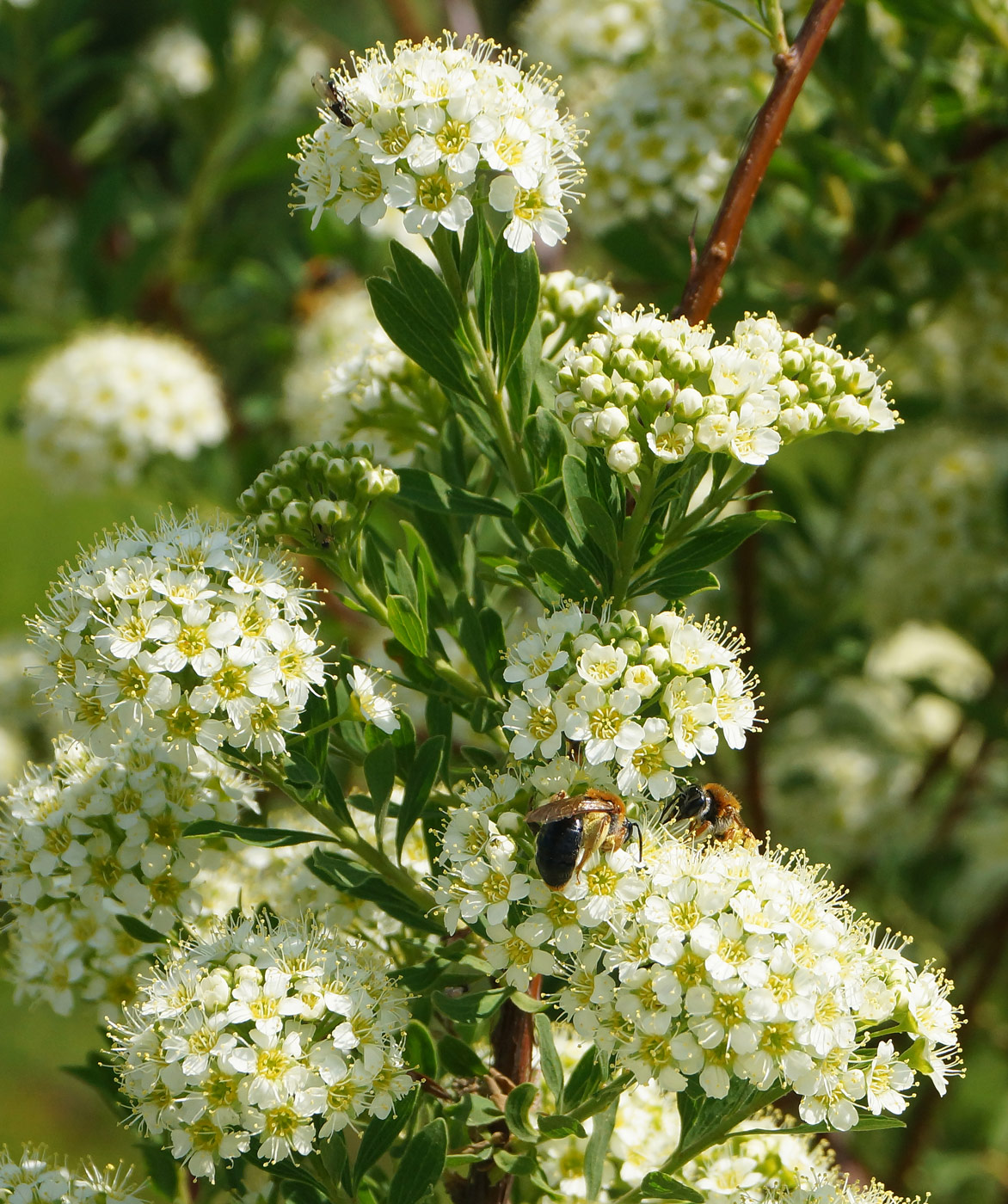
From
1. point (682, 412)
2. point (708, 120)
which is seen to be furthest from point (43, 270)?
point (682, 412)

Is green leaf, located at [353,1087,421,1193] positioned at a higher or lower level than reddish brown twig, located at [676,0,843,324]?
lower

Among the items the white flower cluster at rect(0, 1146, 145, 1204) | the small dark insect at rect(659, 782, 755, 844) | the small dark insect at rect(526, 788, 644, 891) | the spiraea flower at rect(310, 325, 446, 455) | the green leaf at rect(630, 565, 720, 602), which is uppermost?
the spiraea flower at rect(310, 325, 446, 455)

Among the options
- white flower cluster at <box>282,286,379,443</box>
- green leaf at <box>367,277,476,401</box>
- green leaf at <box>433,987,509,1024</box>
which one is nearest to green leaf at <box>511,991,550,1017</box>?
green leaf at <box>433,987,509,1024</box>

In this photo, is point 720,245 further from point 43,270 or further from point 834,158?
point 43,270

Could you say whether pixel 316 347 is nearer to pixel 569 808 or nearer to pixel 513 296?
pixel 513 296

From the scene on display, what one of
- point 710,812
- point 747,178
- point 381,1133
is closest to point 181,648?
point 381,1133

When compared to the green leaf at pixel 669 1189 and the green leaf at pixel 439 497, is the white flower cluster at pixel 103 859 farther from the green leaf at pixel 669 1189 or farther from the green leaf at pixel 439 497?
the green leaf at pixel 669 1189

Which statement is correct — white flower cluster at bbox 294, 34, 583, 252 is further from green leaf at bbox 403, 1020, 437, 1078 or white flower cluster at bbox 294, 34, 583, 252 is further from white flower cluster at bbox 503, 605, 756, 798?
green leaf at bbox 403, 1020, 437, 1078
